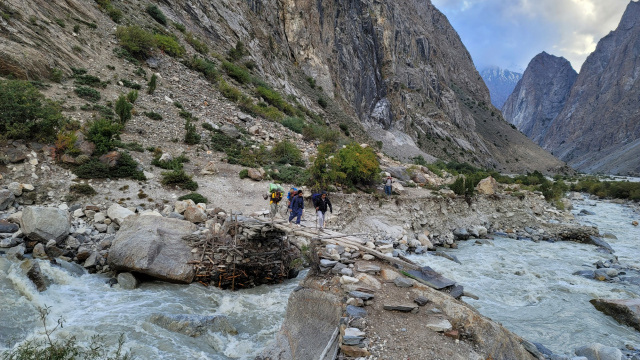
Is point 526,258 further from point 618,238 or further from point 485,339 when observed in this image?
point 485,339

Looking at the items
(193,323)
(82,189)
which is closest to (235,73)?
(82,189)

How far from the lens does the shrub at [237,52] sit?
30.4m

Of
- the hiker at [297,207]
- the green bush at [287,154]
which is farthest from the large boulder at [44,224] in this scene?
the green bush at [287,154]

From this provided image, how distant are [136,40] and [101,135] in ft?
38.5

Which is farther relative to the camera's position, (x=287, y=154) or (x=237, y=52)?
(x=237, y=52)

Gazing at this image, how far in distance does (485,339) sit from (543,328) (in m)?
4.90

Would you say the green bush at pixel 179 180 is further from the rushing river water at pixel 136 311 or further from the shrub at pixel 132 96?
the shrub at pixel 132 96

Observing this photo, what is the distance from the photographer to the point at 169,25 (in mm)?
27000

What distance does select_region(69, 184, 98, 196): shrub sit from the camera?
11250mm

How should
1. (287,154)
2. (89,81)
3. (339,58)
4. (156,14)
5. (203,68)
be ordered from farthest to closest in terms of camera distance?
(339,58)
(156,14)
(203,68)
(287,154)
(89,81)

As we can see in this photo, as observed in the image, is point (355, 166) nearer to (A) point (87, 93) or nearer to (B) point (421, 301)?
(B) point (421, 301)

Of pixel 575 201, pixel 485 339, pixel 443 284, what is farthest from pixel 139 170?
pixel 575 201

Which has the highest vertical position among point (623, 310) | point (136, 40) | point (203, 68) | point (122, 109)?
point (136, 40)

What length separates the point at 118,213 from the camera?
1070 centimetres
